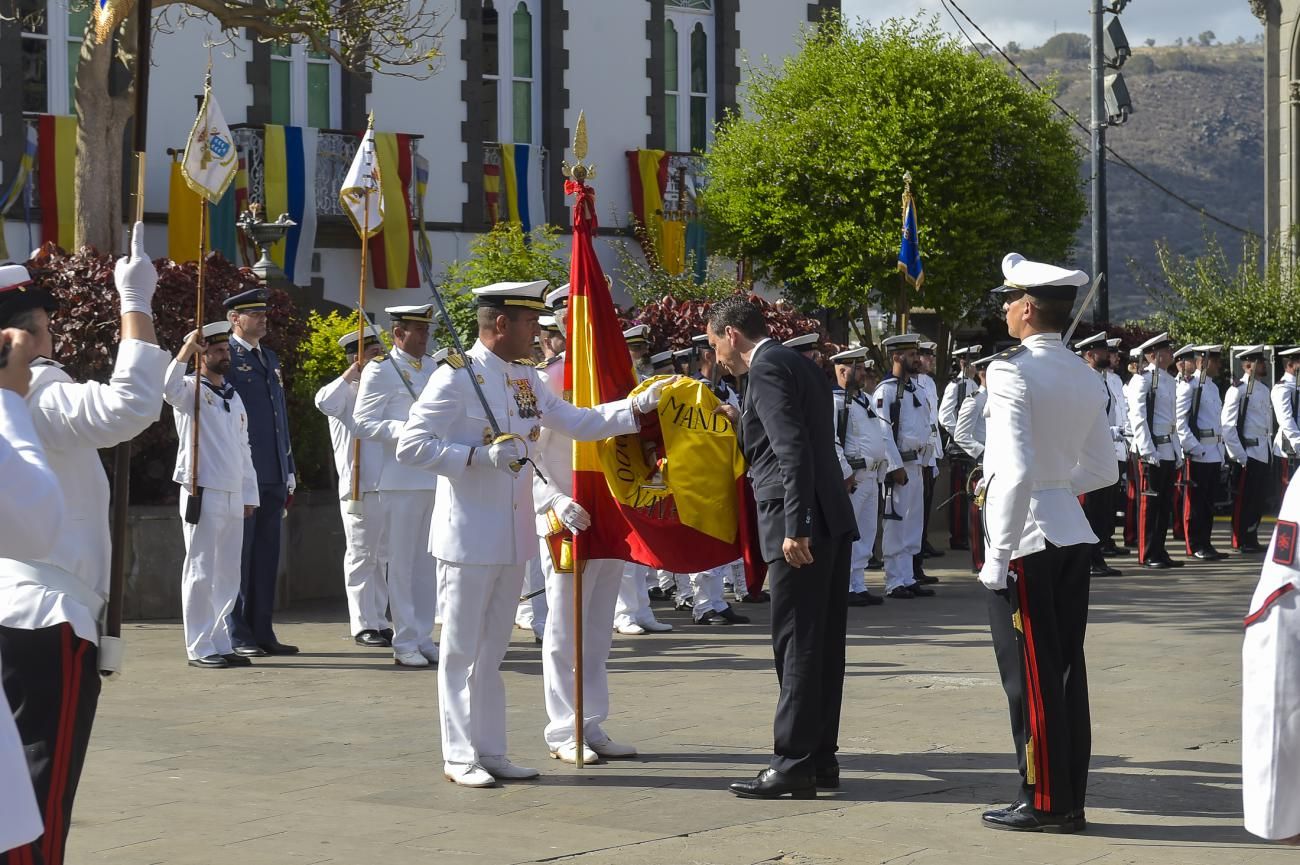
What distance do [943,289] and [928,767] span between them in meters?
19.1

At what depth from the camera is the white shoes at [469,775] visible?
7402 mm

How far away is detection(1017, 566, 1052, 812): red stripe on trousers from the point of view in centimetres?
670

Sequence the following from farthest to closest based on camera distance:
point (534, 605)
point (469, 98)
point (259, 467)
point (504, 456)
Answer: point (469, 98)
point (534, 605)
point (259, 467)
point (504, 456)

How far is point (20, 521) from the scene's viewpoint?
3625mm

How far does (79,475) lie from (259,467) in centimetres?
656

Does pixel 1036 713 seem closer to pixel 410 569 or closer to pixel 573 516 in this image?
pixel 573 516

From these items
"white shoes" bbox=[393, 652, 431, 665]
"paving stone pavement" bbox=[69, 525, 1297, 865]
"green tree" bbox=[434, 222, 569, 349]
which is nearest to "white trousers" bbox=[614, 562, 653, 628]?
"paving stone pavement" bbox=[69, 525, 1297, 865]

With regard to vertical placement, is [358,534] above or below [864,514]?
above

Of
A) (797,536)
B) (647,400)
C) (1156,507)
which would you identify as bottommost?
(1156,507)

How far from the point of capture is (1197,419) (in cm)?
1788

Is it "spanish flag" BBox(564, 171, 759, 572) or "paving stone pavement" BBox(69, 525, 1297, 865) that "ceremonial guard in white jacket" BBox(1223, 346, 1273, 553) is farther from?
"spanish flag" BBox(564, 171, 759, 572)

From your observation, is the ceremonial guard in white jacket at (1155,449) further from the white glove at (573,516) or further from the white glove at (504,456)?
the white glove at (504,456)

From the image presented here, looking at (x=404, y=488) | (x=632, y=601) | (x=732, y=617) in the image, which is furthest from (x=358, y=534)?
(x=732, y=617)

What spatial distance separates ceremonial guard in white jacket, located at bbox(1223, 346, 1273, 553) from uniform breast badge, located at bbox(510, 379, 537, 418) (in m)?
12.6
